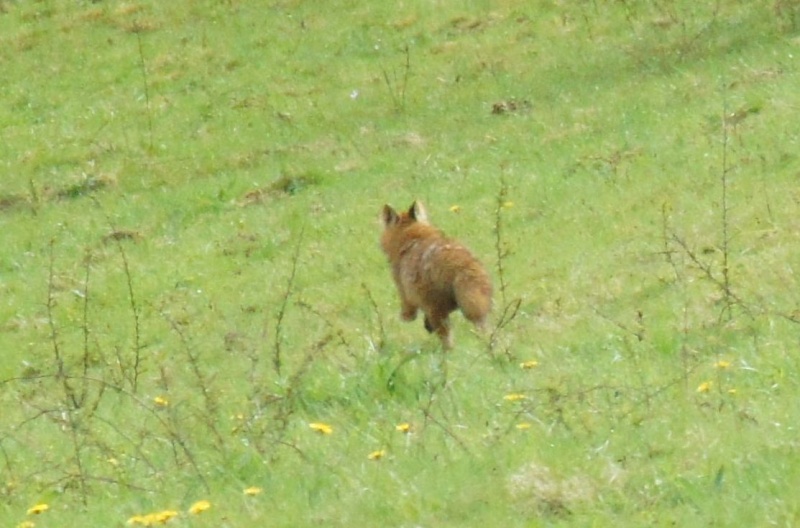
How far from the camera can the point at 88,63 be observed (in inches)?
980

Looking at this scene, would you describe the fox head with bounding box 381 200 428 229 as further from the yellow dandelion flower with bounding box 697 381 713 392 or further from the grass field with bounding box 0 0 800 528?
the yellow dandelion flower with bounding box 697 381 713 392

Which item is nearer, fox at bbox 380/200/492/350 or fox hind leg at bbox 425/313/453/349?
fox at bbox 380/200/492/350

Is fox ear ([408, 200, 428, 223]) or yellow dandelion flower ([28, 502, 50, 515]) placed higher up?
yellow dandelion flower ([28, 502, 50, 515])

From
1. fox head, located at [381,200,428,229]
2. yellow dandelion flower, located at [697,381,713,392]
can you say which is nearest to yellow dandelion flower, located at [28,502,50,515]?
yellow dandelion flower, located at [697,381,713,392]

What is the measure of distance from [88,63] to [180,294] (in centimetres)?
1081

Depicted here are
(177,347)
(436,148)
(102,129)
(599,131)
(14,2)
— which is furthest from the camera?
Result: (14,2)

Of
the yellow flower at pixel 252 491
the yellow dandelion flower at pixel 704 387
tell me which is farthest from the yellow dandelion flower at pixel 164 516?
the yellow dandelion flower at pixel 704 387

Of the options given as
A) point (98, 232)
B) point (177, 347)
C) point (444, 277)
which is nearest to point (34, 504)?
point (444, 277)

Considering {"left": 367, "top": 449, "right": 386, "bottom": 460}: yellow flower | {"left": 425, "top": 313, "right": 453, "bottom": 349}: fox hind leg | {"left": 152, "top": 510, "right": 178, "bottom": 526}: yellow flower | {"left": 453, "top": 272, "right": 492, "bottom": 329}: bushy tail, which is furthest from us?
{"left": 425, "top": 313, "right": 453, "bottom": 349}: fox hind leg

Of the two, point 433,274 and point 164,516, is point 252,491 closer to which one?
point 164,516

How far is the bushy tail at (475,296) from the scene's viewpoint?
9828 mm

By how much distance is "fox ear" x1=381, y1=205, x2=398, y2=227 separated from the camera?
11.6 metres

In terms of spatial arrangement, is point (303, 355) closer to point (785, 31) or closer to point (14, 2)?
point (785, 31)

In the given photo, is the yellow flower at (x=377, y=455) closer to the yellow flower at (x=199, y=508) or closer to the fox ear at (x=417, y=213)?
the yellow flower at (x=199, y=508)
